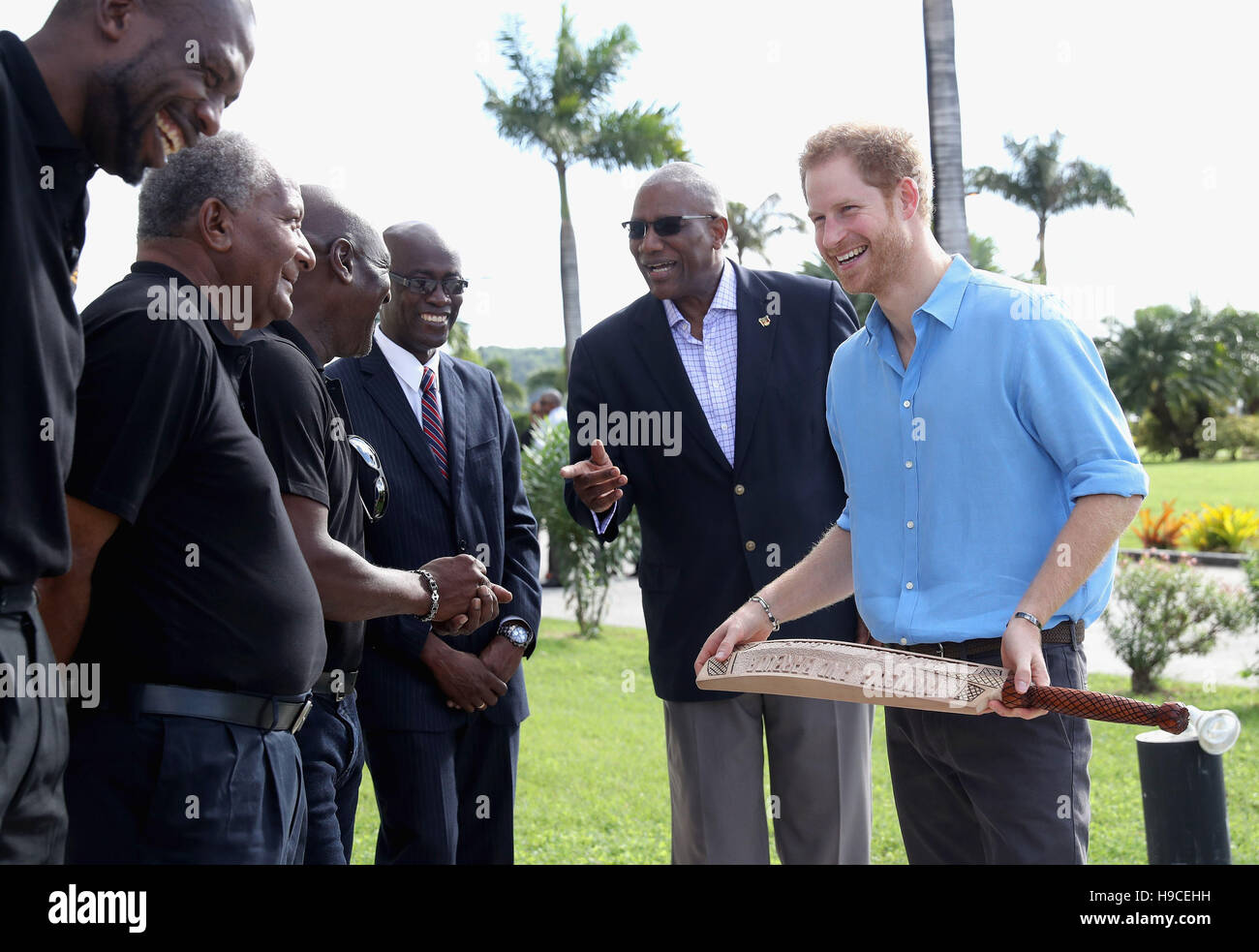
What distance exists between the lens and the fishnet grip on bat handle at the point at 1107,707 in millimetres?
2270

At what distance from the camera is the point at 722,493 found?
13.2ft

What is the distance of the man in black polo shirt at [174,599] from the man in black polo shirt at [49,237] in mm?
218

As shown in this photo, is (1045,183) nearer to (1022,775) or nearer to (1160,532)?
(1160,532)

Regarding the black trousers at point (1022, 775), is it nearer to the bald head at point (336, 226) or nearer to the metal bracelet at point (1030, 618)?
the metal bracelet at point (1030, 618)

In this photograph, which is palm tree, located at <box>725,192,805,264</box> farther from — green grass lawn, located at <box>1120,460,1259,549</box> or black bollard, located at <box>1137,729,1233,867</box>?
black bollard, located at <box>1137,729,1233,867</box>

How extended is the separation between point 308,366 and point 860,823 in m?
2.39

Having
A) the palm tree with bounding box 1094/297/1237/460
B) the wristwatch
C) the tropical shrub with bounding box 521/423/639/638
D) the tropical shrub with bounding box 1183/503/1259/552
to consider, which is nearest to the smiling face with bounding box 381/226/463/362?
the wristwatch

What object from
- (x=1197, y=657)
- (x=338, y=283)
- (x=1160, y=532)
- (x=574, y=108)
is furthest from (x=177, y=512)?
(x=574, y=108)

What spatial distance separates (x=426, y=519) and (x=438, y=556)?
134 mm

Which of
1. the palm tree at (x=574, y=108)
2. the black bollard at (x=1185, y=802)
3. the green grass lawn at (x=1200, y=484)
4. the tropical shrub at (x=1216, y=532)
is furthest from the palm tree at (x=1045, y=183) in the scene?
the black bollard at (x=1185, y=802)

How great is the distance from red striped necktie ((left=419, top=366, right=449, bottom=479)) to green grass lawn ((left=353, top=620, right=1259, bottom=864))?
255cm

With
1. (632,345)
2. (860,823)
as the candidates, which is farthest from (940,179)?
(860,823)
